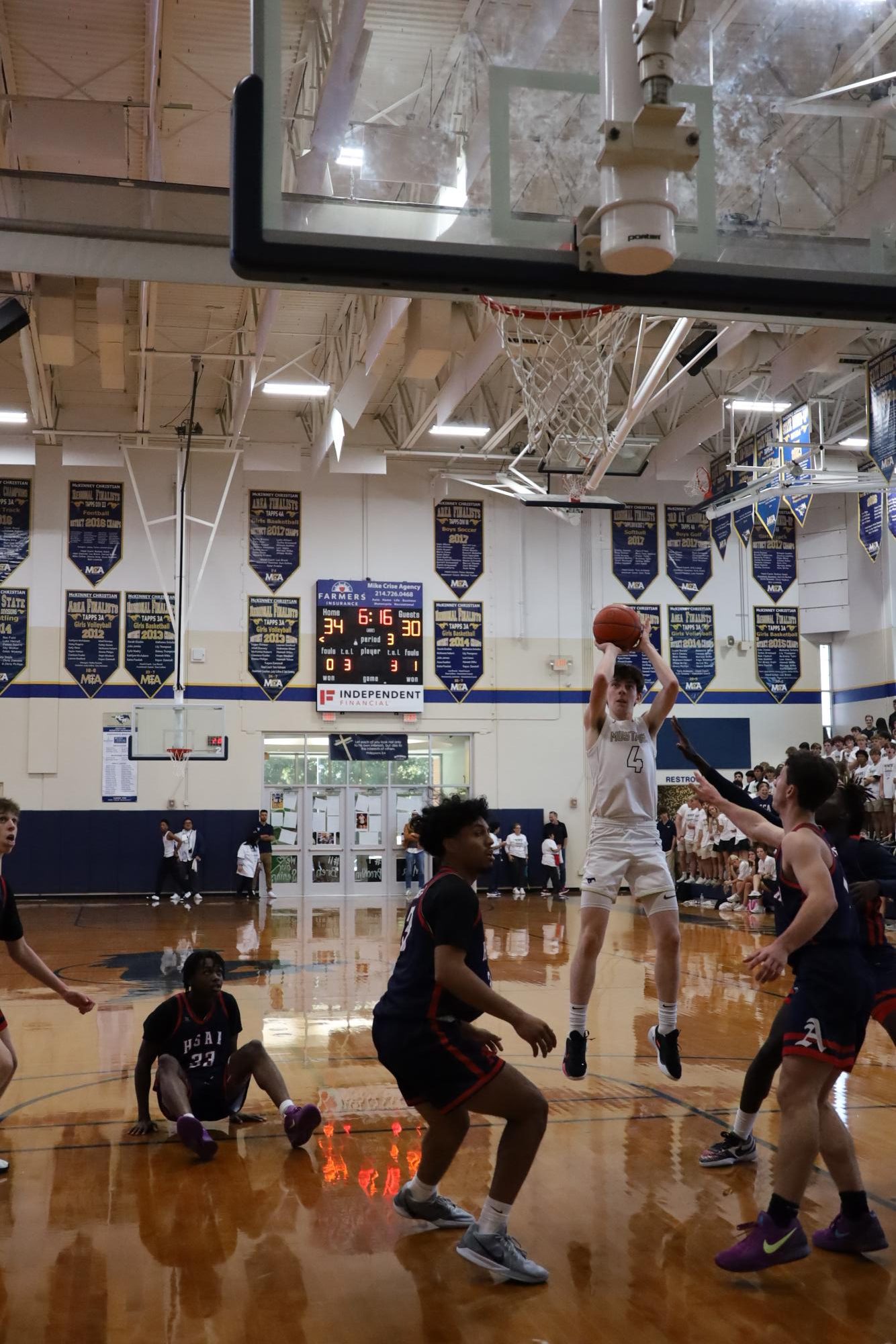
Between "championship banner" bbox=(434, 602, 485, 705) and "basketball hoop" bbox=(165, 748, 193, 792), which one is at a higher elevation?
"championship banner" bbox=(434, 602, 485, 705)

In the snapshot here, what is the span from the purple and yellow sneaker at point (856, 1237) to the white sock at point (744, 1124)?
0.85 meters

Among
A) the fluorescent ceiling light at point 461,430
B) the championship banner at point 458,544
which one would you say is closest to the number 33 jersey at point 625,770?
the fluorescent ceiling light at point 461,430

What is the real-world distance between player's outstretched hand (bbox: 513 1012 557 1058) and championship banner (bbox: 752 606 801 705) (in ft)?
67.0

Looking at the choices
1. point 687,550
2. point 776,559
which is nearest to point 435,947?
point 687,550

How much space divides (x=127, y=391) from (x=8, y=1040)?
1725cm

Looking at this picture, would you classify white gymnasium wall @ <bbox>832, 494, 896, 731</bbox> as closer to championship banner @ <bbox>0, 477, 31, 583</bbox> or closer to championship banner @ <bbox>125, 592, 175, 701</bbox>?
championship banner @ <bbox>125, 592, 175, 701</bbox>

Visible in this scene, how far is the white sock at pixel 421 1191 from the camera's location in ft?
13.0

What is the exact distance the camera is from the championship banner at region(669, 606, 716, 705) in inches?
901

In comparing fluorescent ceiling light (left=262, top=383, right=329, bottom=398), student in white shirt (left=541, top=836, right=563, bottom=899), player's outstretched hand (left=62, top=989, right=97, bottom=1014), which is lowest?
student in white shirt (left=541, top=836, right=563, bottom=899)

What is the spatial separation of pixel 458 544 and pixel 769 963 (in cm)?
1937

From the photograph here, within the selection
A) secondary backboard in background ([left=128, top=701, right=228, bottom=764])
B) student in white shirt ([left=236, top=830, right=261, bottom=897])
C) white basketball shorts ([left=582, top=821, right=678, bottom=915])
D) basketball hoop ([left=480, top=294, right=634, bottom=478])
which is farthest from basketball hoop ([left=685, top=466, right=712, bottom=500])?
white basketball shorts ([left=582, top=821, right=678, bottom=915])

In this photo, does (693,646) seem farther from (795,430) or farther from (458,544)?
(795,430)

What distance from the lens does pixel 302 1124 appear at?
4824 millimetres

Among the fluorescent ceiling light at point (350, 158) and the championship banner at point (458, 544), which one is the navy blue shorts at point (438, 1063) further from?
the championship banner at point (458, 544)
